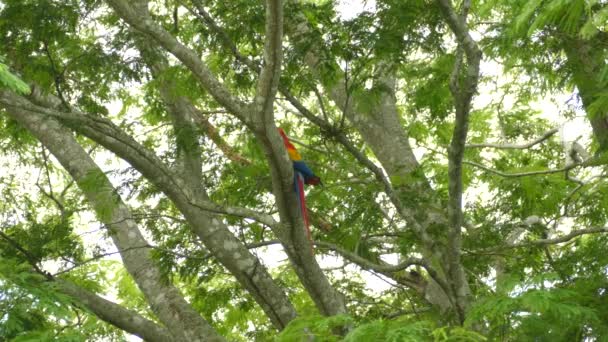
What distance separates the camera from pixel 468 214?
624 centimetres

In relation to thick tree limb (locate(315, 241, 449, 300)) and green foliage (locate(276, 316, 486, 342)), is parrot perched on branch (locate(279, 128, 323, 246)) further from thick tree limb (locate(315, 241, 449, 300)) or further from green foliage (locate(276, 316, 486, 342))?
green foliage (locate(276, 316, 486, 342))

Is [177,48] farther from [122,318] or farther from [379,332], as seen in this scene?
[379,332]

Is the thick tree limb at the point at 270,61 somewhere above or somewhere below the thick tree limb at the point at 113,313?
above

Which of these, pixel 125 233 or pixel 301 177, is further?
pixel 125 233

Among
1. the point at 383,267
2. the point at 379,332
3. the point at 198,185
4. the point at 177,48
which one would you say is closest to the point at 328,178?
the point at 198,185

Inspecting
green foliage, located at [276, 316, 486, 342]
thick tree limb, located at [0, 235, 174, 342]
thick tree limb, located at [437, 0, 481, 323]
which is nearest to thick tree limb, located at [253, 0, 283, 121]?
thick tree limb, located at [437, 0, 481, 323]

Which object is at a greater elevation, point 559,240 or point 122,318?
point 122,318

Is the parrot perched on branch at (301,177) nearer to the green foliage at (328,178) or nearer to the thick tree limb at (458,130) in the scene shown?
the green foliage at (328,178)

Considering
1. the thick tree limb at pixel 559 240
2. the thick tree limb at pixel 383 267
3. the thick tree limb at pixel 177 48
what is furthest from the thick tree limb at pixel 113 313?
the thick tree limb at pixel 559 240

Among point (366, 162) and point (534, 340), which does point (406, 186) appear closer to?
point (366, 162)

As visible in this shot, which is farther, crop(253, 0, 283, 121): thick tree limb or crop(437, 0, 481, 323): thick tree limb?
crop(437, 0, 481, 323): thick tree limb

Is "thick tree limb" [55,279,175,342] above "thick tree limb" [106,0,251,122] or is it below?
below

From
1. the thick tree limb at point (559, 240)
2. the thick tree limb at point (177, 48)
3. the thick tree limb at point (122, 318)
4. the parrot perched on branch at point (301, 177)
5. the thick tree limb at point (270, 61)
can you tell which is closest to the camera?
the thick tree limb at point (270, 61)

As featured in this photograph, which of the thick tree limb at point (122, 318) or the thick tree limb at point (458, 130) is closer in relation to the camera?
the thick tree limb at point (458, 130)
